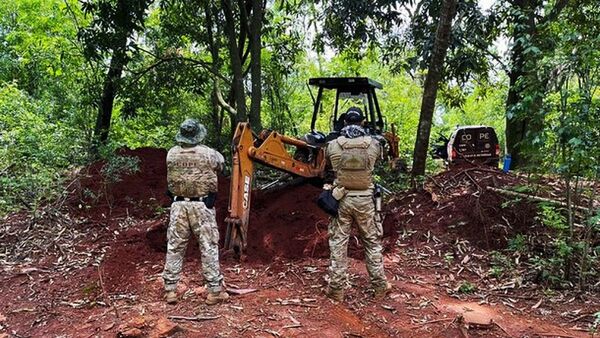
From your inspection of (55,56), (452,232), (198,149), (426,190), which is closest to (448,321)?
(452,232)

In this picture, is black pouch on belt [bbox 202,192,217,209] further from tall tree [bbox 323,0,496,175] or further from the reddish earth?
tall tree [bbox 323,0,496,175]

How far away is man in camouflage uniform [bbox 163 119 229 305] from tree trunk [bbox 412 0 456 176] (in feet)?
15.1

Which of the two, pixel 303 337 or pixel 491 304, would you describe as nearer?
pixel 303 337

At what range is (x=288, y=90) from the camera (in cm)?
1923

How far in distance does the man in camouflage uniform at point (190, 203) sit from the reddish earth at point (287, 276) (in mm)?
377

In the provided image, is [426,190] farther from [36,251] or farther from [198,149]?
[36,251]

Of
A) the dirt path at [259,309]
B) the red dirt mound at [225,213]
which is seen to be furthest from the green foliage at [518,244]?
the red dirt mound at [225,213]

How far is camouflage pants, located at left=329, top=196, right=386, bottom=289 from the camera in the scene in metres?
5.39

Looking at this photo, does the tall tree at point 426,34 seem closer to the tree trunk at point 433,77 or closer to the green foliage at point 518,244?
the tree trunk at point 433,77

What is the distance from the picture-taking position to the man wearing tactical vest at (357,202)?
540cm

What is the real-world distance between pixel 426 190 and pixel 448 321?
151 inches

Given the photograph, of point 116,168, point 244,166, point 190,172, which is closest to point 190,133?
point 190,172

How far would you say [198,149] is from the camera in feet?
17.6

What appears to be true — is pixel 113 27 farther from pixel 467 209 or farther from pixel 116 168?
pixel 467 209
